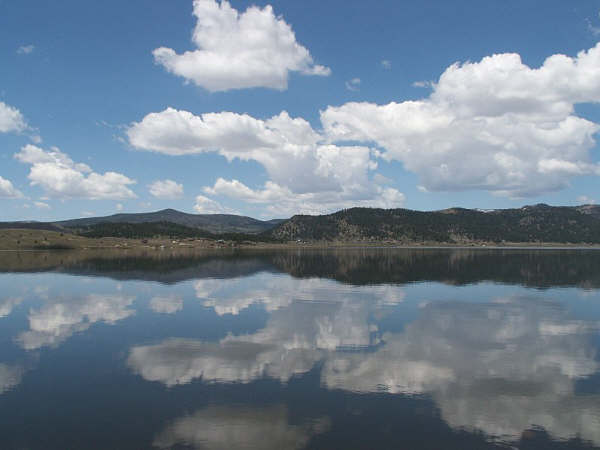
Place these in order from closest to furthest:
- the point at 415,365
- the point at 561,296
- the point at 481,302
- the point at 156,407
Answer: the point at 156,407, the point at 415,365, the point at 481,302, the point at 561,296

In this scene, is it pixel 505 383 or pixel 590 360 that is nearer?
pixel 505 383

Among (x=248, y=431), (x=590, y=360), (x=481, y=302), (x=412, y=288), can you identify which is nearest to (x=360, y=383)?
(x=248, y=431)

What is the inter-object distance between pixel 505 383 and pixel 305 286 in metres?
69.6

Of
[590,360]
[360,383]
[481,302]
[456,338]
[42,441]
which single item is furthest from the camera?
[481,302]

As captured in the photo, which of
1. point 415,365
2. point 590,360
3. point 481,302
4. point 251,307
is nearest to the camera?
point 415,365

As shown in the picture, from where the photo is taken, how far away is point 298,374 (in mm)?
35969

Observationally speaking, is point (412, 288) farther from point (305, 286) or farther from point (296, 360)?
point (296, 360)

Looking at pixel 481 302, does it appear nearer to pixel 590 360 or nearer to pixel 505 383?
pixel 590 360

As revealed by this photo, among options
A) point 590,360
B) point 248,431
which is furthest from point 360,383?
point 590,360

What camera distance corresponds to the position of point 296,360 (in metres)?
40.2

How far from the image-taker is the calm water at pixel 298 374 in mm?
25344

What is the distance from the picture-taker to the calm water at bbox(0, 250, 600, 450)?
2534 centimetres

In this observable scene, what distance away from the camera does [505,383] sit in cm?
3453

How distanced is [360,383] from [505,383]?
11826 millimetres
